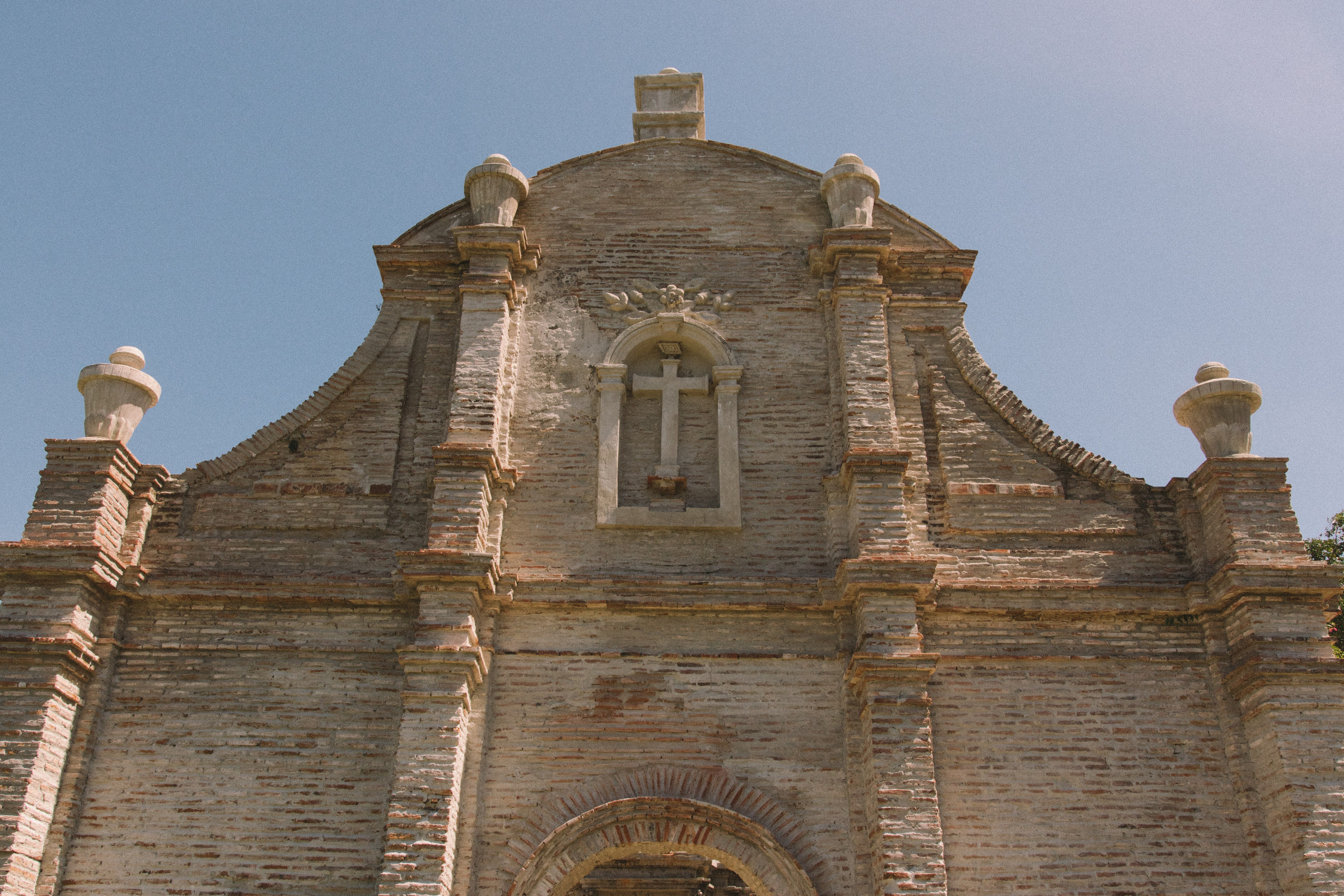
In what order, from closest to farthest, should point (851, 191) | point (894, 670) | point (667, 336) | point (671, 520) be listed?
point (894, 670) → point (671, 520) → point (667, 336) → point (851, 191)

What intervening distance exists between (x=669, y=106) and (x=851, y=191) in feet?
7.78

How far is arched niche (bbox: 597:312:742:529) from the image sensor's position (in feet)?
30.3

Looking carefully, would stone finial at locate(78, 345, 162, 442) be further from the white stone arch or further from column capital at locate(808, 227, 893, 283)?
column capital at locate(808, 227, 893, 283)

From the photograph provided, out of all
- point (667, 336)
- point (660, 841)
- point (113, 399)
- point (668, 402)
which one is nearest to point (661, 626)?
point (660, 841)

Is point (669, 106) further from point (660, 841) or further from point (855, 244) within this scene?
point (660, 841)

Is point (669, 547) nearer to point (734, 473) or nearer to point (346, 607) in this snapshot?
point (734, 473)

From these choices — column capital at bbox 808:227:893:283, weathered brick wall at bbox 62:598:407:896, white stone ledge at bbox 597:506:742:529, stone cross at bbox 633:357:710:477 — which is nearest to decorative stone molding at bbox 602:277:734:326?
stone cross at bbox 633:357:710:477

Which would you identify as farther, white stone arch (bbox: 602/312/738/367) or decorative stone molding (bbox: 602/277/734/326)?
decorative stone molding (bbox: 602/277/734/326)

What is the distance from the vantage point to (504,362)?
988cm

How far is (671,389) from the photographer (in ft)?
32.7

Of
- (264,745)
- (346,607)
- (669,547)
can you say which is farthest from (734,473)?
(264,745)

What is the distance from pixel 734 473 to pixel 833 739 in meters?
2.26

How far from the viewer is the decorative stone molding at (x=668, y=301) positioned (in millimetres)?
10312

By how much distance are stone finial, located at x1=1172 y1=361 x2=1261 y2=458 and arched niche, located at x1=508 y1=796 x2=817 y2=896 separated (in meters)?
4.67
